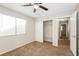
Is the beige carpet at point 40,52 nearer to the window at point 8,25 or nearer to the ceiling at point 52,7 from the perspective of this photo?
the window at point 8,25

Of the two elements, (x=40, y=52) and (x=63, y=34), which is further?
(x=63, y=34)

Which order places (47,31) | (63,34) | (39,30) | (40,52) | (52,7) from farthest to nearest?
(47,31)
(39,30)
(63,34)
(40,52)
(52,7)

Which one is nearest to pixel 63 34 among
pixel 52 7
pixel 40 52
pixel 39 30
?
pixel 39 30

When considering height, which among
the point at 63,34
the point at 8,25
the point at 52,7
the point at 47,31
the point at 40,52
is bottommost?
the point at 40,52

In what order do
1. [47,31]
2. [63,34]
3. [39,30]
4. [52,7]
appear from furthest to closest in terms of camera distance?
[47,31] → [39,30] → [63,34] → [52,7]

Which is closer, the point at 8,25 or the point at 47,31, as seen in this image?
the point at 8,25

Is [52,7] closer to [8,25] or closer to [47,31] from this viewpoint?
[8,25]

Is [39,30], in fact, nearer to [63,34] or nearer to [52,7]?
[63,34]

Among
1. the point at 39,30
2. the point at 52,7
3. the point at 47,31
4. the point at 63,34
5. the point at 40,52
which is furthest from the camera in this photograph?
the point at 47,31

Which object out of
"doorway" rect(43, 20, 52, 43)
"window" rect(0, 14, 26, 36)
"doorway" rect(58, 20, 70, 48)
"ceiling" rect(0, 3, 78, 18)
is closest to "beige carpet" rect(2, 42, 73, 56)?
"window" rect(0, 14, 26, 36)

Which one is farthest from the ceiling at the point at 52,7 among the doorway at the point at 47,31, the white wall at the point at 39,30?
the doorway at the point at 47,31

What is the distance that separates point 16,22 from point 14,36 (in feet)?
2.50

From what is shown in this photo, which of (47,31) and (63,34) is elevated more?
(47,31)

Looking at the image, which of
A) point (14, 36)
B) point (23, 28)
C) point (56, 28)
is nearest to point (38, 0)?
point (14, 36)
